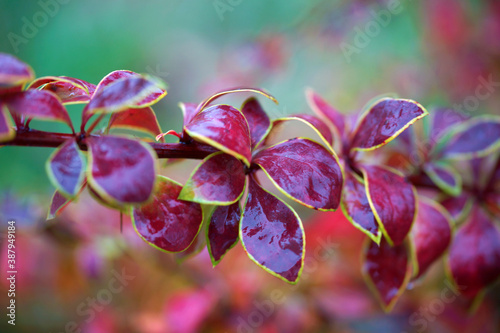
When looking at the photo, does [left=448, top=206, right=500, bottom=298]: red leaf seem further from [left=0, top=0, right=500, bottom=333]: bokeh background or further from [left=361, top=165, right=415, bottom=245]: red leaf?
[left=0, top=0, right=500, bottom=333]: bokeh background

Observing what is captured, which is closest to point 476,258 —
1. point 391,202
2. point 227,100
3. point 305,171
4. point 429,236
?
point 429,236

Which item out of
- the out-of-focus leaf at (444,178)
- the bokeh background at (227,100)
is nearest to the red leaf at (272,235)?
the out-of-focus leaf at (444,178)

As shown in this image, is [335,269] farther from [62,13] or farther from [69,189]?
[62,13]

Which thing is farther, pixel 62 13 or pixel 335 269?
pixel 62 13

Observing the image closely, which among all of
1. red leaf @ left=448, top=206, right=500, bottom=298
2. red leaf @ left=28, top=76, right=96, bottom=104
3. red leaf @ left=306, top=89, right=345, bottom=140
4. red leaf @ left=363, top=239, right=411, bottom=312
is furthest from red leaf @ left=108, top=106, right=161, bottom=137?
red leaf @ left=448, top=206, right=500, bottom=298

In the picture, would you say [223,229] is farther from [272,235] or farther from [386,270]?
[386,270]

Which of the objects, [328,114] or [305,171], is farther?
[328,114]

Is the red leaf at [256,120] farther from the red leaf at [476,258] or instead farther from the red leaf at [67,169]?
the red leaf at [476,258]

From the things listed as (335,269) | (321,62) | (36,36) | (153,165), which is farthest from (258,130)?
(36,36)
